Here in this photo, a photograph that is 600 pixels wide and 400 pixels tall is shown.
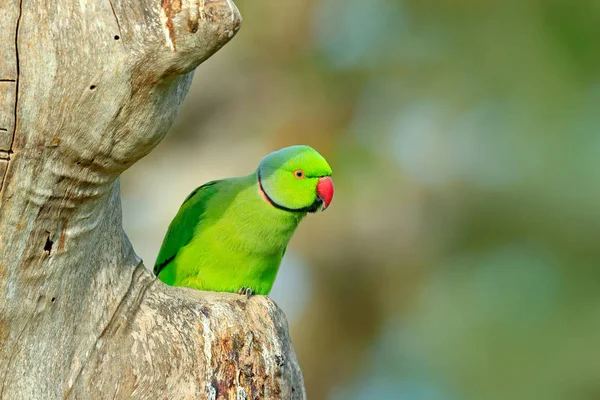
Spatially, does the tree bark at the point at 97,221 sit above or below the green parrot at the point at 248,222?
above

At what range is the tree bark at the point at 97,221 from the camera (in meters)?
2.83

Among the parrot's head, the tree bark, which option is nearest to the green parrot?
the parrot's head

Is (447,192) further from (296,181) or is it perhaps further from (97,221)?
(97,221)

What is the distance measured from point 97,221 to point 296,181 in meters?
1.97

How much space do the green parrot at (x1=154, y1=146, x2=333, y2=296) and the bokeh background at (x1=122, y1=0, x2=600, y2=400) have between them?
650 cm

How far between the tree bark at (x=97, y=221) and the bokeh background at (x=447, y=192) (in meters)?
8.13

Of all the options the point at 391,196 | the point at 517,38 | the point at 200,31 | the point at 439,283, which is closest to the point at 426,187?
the point at 391,196

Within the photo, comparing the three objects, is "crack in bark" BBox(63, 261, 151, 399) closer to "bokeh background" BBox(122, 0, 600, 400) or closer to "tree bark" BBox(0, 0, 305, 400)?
"tree bark" BBox(0, 0, 305, 400)

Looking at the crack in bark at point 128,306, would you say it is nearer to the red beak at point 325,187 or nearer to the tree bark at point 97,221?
the tree bark at point 97,221

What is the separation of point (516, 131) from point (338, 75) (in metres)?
2.93

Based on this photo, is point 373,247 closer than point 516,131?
Yes

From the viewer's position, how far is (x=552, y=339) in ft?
42.9

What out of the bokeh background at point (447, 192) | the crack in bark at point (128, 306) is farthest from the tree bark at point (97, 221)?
the bokeh background at point (447, 192)

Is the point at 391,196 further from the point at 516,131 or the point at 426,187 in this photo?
the point at 516,131
